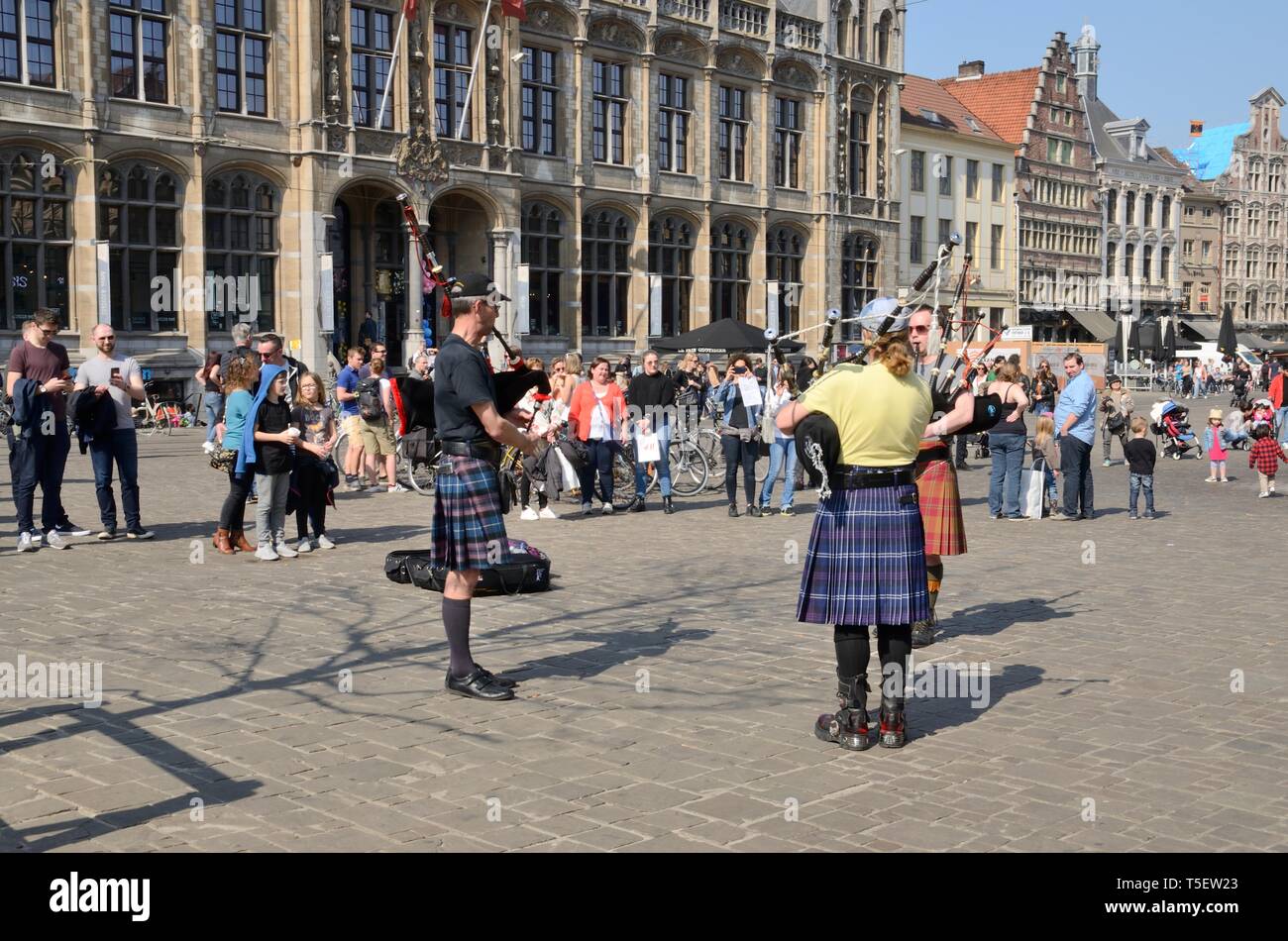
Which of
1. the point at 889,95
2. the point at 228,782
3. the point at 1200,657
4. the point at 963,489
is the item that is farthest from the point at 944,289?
the point at 228,782

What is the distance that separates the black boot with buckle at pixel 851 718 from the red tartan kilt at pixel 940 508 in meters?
2.09

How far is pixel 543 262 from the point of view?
38.9 metres

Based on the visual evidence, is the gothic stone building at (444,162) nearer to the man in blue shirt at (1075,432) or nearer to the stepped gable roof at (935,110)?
the stepped gable roof at (935,110)

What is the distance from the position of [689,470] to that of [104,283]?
16599 millimetres

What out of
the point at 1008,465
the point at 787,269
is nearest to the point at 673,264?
the point at 787,269

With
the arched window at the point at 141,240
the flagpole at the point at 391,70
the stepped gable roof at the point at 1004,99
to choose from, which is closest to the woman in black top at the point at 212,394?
the arched window at the point at 141,240

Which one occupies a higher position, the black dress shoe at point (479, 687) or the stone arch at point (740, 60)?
the stone arch at point (740, 60)

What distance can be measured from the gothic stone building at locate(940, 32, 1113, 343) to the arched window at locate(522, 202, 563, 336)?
101 feet

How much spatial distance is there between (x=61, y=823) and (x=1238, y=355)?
66.2 m

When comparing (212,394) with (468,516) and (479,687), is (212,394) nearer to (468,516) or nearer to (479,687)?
(468,516)

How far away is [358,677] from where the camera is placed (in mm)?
7262

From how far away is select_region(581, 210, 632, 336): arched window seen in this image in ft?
133

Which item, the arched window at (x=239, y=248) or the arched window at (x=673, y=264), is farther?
the arched window at (x=673, y=264)

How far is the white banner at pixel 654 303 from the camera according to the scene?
4153cm
